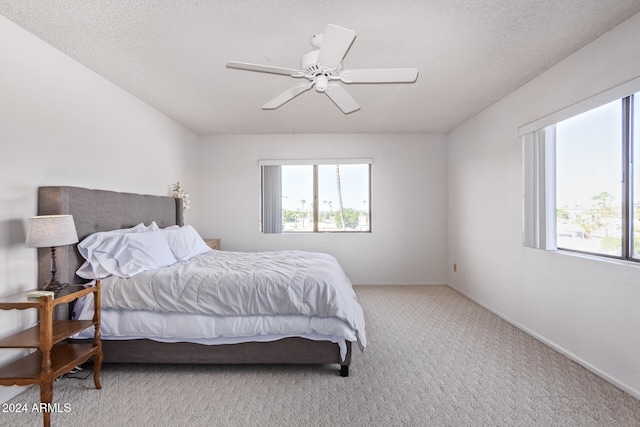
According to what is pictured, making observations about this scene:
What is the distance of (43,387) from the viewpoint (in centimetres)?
168

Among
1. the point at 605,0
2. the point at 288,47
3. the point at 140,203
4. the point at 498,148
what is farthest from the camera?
the point at 498,148

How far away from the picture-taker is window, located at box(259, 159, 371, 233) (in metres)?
5.21

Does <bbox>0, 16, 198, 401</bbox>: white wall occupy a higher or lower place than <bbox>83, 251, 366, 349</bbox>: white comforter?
higher

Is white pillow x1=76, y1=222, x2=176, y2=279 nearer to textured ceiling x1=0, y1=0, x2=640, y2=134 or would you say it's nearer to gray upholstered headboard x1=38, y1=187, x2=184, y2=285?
gray upholstered headboard x1=38, y1=187, x2=184, y2=285

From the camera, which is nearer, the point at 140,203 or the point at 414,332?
the point at 414,332

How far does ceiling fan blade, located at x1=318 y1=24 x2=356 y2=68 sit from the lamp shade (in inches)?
79.4

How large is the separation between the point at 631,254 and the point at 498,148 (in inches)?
71.7

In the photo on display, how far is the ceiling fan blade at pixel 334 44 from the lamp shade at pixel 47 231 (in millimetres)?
2016

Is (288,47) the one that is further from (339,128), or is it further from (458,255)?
(458,255)

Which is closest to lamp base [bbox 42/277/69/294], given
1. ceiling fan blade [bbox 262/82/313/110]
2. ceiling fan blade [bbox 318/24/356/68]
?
ceiling fan blade [bbox 262/82/313/110]

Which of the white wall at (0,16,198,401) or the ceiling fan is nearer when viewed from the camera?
the ceiling fan

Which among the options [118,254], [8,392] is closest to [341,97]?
[118,254]

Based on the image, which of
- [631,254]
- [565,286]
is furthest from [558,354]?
[631,254]

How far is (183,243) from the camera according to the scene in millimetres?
3299
